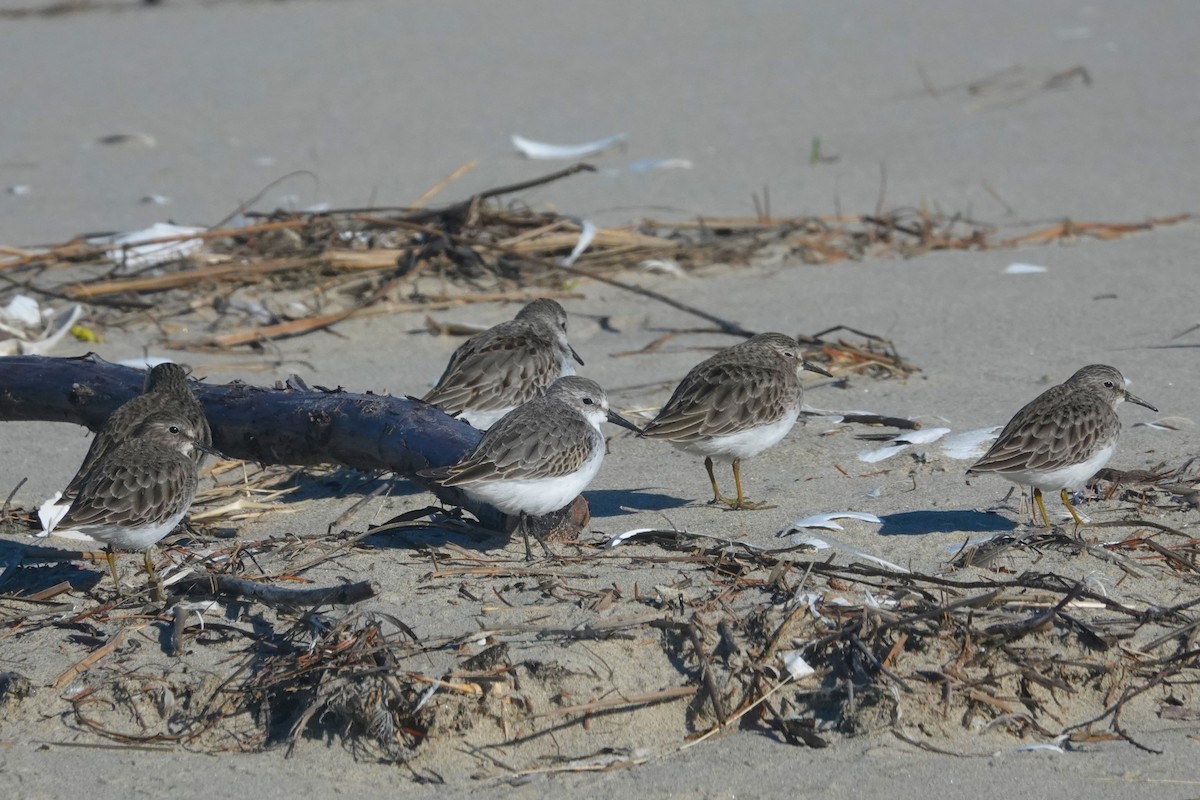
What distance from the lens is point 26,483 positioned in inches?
240

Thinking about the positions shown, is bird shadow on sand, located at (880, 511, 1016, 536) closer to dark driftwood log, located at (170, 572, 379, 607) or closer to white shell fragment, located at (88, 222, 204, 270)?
dark driftwood log, located at (170, 572, 379, 607)

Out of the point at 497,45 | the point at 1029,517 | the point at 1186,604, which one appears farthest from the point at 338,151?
the point at 1186,604

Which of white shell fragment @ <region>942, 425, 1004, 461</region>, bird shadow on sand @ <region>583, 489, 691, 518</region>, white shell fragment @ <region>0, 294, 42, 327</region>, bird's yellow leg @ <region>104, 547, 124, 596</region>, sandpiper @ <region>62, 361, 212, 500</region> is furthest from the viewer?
white shell fragment @ <region>0, 294, 42, 327</region>

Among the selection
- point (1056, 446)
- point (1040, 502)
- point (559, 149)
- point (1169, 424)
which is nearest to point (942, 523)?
point (1040, 502)

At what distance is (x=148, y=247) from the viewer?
29.8 feet

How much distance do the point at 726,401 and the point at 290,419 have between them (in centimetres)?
180

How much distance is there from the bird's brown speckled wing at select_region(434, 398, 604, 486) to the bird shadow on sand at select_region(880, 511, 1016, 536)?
1.17 metres

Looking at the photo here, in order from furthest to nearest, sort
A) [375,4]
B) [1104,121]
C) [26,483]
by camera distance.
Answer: [375,4] → [1104,121] → [26,483]

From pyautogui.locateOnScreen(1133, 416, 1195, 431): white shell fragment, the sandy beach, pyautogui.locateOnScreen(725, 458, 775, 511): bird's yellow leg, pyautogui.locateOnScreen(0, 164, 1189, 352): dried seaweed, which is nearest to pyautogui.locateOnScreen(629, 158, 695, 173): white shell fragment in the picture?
the sandy beach

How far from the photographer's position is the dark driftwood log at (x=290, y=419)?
5.31 m

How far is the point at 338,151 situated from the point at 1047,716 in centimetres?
929

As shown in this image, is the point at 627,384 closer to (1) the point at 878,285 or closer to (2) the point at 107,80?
(1) the point at 878,285

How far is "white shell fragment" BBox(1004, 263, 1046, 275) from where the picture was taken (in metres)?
8.45

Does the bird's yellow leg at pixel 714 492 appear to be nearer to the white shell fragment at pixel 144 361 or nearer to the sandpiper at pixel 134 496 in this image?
the sandpiper at pixel 134 496
